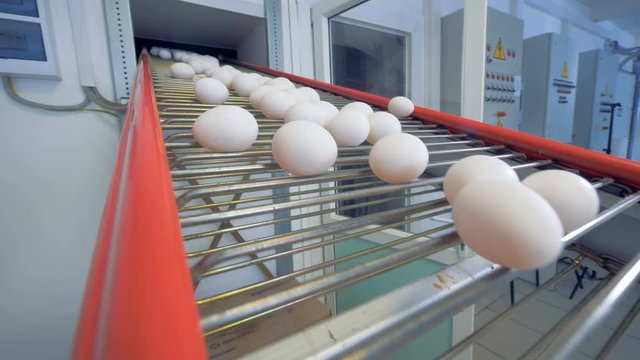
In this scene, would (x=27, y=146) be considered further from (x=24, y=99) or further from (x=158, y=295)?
(x=158, y=295)

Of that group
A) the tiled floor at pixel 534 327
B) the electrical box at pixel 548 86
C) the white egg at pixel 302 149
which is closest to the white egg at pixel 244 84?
the white egg at pixel 302 149

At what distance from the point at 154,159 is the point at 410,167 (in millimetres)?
340

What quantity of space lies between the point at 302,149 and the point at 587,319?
346 millimetres

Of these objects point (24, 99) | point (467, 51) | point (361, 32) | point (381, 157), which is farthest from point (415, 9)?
point (24, 99)

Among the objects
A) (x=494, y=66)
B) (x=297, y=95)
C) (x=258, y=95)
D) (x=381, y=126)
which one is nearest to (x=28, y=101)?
(x=258, y=95)

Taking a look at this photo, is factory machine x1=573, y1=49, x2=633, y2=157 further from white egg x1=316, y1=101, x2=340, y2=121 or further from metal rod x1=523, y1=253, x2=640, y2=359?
metal rod x1=523, y1=253, x2=640, y2=359

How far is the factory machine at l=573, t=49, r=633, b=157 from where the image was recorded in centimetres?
302

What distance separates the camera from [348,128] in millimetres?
550

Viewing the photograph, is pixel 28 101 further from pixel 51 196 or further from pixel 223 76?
pixel 223 76

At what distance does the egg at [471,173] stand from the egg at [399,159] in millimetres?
68

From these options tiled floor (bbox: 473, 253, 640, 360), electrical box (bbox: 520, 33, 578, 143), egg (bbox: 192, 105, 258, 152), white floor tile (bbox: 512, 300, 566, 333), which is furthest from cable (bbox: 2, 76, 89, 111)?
electrical box (bbox: 520, 33, 578, 143)

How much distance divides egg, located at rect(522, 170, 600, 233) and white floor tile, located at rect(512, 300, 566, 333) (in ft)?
6.01

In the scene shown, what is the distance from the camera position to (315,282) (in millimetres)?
243

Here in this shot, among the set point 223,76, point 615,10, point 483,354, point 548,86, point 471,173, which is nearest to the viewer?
point 471,173
